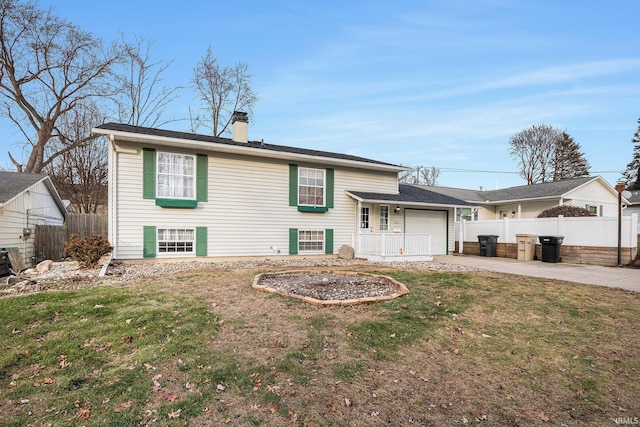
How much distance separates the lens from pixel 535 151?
112ft

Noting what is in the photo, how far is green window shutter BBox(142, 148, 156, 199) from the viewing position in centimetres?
1053

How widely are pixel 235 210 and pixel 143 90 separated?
16010 millimetres

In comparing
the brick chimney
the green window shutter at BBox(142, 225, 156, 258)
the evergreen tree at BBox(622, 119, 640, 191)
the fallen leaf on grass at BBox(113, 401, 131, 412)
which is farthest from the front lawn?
the evergreen tree at BBox(622, 119, 640, 191)

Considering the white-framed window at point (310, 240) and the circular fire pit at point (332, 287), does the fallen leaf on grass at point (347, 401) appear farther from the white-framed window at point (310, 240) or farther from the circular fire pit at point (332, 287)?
the white-framed window at point (310, 240)

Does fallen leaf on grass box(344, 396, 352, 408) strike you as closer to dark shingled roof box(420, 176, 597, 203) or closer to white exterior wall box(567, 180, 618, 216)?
dark shingled roof box(420, 176, 597, 203)

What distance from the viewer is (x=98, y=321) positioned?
4.82 meters

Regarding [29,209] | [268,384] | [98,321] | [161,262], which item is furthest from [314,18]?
[29,209]

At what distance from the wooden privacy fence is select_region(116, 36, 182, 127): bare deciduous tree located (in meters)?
8.53

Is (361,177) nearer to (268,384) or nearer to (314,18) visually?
(314,18)

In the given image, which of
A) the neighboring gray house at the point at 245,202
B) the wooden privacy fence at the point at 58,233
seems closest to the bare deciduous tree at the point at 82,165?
the wooden privacy fence at the point at 58,233

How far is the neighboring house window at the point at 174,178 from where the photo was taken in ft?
34.7

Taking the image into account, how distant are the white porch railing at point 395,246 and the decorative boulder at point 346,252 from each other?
0.42 meters

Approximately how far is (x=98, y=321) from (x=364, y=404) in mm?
4050

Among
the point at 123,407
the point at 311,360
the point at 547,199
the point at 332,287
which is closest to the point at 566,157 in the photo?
the point at 547,199
